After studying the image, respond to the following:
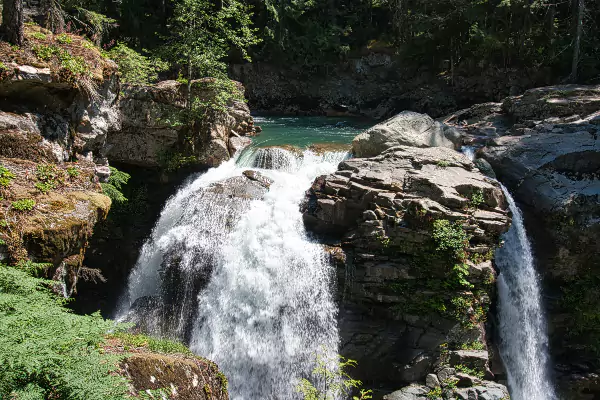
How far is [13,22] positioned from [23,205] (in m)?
3.94

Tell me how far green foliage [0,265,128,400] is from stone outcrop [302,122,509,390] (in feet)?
22.4

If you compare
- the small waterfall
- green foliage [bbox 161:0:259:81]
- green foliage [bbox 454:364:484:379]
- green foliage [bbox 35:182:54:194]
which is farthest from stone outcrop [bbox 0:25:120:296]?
the small waterfall

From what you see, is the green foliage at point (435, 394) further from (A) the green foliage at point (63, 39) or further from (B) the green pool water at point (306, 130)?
(A) the green foliage at point (63, 39)

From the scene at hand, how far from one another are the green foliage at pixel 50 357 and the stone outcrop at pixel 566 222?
1101 centimetres

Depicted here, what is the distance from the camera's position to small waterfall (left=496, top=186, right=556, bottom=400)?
10.0 m

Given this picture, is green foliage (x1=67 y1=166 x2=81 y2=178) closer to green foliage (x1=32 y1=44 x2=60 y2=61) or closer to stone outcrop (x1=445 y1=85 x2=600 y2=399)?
green foliage (x1=32 y1=44 x2=60 y2=61)

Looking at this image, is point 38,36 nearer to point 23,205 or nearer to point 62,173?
point 62,173

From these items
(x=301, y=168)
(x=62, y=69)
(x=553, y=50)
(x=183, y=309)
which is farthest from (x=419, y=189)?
(x=553, y=50)

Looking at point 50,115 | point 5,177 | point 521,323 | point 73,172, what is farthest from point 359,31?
point 5,177

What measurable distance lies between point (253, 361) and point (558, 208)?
881 centimetres

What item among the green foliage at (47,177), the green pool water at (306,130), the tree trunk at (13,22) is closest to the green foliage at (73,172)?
the green foliage at (47,177)

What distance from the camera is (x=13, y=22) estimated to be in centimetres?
741

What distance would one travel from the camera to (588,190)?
1080cm

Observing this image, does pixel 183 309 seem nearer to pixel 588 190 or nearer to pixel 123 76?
pixel 123 76
